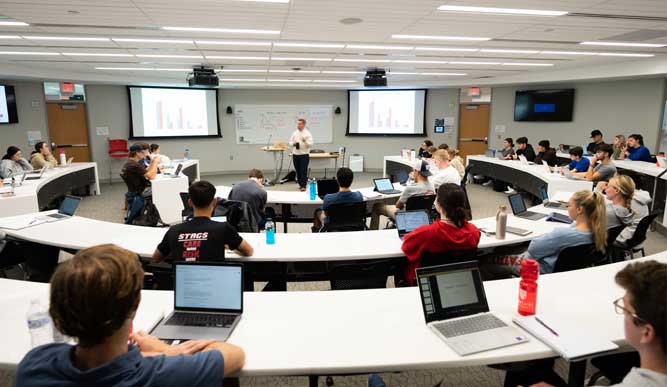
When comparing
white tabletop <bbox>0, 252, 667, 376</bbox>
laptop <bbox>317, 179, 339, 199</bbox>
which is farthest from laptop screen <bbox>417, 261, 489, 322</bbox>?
laptop <bbox>317, 179, 339, 199</bbox>

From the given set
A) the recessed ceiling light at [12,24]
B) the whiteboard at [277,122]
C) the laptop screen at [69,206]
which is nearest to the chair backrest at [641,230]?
the laptop screen at [69,206]

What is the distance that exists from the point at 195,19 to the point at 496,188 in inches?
291

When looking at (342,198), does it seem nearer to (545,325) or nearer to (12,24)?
(545,325)

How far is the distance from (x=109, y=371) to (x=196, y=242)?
143 cm

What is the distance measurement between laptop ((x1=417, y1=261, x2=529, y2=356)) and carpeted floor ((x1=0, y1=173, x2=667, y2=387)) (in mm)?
634

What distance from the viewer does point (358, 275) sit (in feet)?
8.96

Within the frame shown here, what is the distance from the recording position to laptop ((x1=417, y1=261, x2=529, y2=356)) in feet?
5.89

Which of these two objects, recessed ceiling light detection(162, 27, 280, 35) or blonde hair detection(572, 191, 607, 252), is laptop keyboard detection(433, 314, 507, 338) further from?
recessed ceiling light detection(162, 27, 280, 35)

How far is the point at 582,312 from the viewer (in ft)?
6.72

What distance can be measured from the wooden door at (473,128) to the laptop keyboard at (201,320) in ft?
36.9

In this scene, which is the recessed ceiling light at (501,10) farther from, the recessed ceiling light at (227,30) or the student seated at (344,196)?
the recessed ceiling light at (227,30)

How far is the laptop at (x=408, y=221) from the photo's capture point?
3.34m

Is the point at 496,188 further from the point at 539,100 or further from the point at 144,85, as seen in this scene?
the point at 144,85

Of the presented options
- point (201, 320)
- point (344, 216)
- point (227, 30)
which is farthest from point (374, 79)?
point (201, 320)
